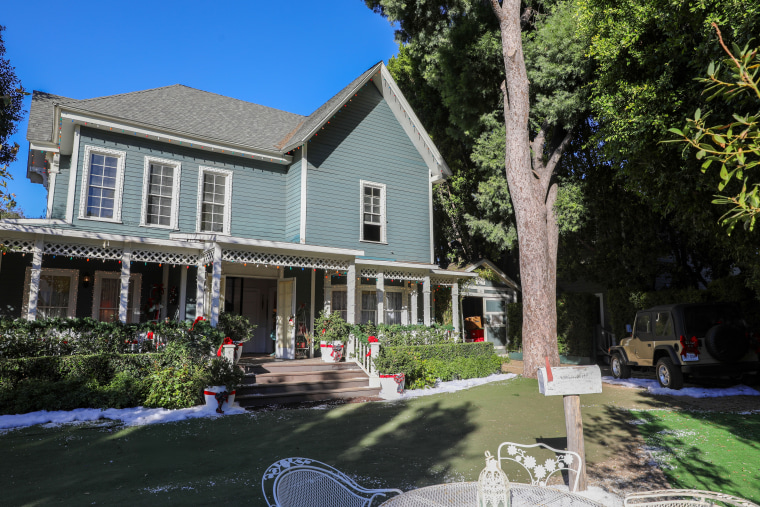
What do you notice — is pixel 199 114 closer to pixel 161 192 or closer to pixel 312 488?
pixel 161 192

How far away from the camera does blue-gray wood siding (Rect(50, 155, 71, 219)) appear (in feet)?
38.9

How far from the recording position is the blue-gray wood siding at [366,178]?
14.4m

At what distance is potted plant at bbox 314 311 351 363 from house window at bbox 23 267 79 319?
6.36m

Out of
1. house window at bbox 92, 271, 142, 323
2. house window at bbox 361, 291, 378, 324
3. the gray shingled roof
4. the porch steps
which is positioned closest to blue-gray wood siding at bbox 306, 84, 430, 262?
the gray shingled roof

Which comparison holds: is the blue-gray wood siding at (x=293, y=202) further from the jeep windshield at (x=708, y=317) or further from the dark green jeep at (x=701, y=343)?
the jeep windshield at (x=708, y=317)

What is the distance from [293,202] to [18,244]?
683 centimetres

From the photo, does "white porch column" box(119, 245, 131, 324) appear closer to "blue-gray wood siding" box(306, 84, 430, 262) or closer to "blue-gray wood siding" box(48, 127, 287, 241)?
"blue-gray wood siding" box(48, 127, 287, 241)

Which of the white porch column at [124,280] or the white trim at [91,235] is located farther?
the white porch column at [124,280]

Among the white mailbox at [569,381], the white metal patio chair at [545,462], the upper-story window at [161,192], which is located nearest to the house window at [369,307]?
the upper-story window at [161,192]

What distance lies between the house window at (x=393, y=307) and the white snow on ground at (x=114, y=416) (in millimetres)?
7920

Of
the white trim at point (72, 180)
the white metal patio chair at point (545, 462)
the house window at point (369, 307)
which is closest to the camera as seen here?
the white metal patio chair at point (545, 462)

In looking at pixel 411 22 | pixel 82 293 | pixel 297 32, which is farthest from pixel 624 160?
pixel 82 293

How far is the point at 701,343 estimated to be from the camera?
35.3 ft

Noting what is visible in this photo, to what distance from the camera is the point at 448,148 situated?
2303 centimetres
